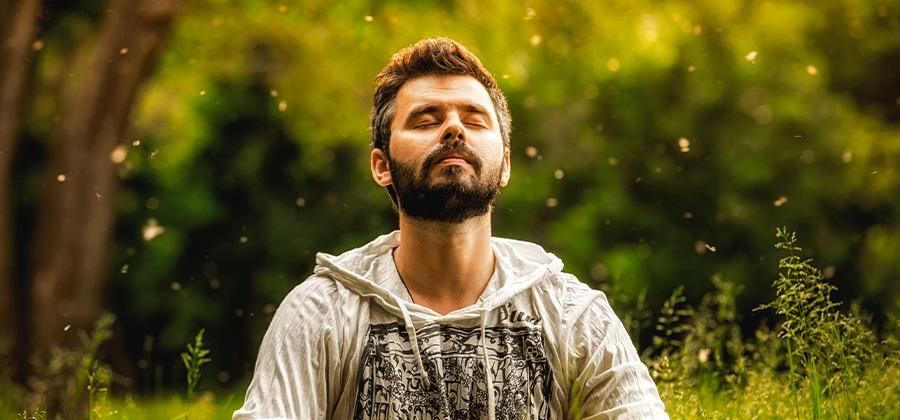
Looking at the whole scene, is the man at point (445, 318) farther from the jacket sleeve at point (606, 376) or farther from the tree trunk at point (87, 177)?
the tree trunk at point (87, 177)

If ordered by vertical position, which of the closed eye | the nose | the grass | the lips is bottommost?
the grass

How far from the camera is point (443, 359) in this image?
268cm

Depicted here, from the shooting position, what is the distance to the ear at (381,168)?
10.0 ft

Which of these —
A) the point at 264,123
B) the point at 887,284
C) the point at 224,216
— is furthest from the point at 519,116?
the point at 887,284

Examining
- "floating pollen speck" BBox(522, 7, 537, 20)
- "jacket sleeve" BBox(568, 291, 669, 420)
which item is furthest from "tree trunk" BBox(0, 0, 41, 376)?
"jacket sleeve" BBox(568, 291, 669, 420)

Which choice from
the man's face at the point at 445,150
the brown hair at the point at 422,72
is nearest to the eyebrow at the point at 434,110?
the man's face at the point at 445,150

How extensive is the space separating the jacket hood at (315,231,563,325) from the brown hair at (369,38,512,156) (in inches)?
11.8

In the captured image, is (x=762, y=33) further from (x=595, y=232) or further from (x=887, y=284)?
(x=595, y=232)

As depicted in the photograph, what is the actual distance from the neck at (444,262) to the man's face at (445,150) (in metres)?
0.04

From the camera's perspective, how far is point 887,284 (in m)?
12.0

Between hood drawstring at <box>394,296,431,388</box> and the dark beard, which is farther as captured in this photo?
the dark beard

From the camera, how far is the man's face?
280 cm

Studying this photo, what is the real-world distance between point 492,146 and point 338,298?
58 cm

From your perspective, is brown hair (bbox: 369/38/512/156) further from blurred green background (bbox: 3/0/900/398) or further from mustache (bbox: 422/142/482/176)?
blurred green background (bbox: 3/0/900/398)
